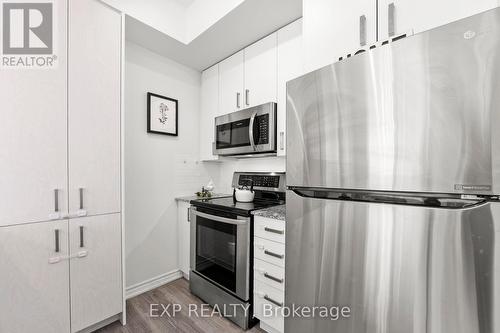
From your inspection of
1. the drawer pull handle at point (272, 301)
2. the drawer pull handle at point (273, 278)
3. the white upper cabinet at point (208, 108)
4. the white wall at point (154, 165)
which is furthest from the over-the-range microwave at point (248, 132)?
the drawer pull handle at point (272, 301)

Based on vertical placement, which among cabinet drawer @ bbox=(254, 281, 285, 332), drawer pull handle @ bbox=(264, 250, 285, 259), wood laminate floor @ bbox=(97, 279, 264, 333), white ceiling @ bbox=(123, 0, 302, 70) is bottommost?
wood laminate floor @ bbox=(97, 279, 264, 333)

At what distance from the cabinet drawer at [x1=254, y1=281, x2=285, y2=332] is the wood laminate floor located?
6.9 inches

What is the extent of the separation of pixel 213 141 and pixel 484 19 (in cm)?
220

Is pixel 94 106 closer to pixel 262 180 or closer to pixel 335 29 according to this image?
pixel 262 180

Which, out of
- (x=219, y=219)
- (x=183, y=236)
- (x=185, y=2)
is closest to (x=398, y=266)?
(x=219, y=219)

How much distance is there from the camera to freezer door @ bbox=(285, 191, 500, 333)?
626 mm

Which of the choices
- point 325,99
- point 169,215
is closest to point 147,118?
point 169,215

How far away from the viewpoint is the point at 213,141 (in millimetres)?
2521

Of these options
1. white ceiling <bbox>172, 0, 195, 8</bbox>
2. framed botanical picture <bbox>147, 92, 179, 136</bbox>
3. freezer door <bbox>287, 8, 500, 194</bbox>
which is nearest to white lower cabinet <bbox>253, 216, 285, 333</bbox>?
freezer door <bbox>287, 8, 500, 194</bbox>

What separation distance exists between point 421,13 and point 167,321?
2.48 m

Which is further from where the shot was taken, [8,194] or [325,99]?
[8,194]

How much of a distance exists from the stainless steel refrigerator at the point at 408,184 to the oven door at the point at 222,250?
2.28ft

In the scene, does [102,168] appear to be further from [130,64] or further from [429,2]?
[429,2]

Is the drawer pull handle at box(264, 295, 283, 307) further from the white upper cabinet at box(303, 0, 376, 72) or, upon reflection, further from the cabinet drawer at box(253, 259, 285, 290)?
the white upper cabinet at box(303, 0, 376, 72)
